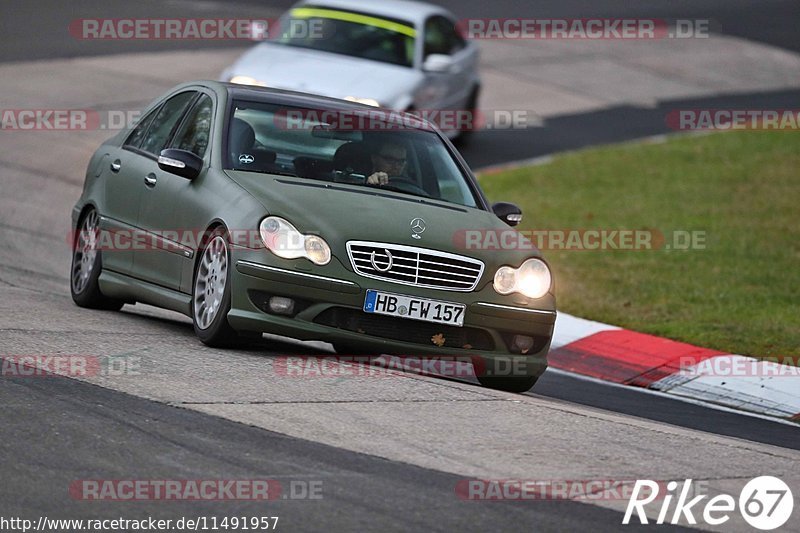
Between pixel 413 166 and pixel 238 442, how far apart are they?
345cm

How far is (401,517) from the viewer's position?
5820mm

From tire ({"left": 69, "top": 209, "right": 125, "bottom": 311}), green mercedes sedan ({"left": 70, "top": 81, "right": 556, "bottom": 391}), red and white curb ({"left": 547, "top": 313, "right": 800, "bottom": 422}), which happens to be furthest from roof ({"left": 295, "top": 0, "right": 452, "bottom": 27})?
tire ({"left": 69, "top": 209, "right": 125, "bottom": 311})

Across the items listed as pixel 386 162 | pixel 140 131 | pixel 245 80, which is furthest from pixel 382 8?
pixel 386 162

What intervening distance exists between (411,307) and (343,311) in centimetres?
36

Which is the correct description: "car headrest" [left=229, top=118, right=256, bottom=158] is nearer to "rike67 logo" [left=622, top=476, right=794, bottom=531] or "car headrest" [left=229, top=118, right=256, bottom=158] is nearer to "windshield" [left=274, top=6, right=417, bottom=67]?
"rike67 logo" [left=622, top=476, right=794, bottom=531]

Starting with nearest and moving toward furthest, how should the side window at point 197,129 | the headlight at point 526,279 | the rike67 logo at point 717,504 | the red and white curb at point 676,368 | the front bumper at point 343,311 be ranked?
the rike67 logo at point 717,504, the front bumper at point 343,311, the headlight at point 526,279, the side window at point 197,129, the red and white curb at point 676,368

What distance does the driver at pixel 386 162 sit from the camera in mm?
9391

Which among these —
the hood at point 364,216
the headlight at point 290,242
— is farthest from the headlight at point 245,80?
the headlight at point 290,242

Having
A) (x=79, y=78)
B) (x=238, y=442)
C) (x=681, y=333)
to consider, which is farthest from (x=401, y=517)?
(x=79, y=78)

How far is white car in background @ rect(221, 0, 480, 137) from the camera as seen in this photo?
1633 cm

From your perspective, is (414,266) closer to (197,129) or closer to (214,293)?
(214,293)

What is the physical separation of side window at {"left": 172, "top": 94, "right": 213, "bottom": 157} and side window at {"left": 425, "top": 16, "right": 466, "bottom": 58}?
8.48 metres

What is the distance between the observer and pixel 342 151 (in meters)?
9.43

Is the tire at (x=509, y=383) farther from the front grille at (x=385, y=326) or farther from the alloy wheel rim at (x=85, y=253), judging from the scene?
the alloy wheel rim at (x=85, y=253)
